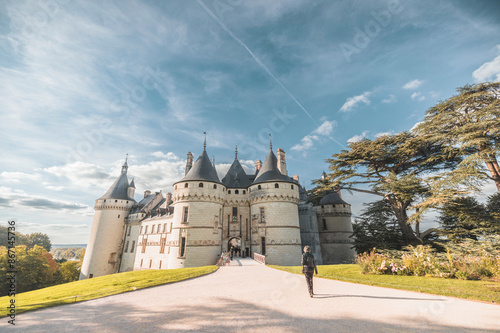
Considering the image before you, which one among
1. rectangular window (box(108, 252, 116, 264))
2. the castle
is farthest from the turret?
rectangular window (box(108, 252, 116, 264))

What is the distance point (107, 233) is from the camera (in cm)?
3388

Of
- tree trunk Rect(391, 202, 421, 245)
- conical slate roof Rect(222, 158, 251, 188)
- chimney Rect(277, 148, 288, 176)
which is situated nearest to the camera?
tree trunk Rect(391, 202, 421, 245)

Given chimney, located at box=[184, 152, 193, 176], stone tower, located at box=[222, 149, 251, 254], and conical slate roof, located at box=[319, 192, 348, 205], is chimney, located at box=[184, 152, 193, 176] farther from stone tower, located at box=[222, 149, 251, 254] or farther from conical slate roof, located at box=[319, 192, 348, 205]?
conical slate roof, located at box=[319, 192, 348, 205]

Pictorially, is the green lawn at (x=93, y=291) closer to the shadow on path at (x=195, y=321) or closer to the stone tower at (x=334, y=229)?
the shadow on path at (x=195, y=321)

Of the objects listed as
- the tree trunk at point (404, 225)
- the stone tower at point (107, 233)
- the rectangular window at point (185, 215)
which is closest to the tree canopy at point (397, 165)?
the tree trunk at point (404, 225)

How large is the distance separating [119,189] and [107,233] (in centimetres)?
766

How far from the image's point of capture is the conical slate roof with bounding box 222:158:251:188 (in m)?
28.4

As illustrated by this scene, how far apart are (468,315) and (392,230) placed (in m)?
15.8

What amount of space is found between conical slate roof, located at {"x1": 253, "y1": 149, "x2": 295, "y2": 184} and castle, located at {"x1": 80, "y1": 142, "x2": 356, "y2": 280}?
0.13 meters

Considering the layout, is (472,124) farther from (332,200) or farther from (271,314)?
(332,200)

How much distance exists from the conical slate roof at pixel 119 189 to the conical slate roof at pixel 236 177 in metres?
20.5

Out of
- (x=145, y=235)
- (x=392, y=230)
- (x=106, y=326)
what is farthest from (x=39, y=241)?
(x=392, y=230)

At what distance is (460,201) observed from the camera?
13.5 meters

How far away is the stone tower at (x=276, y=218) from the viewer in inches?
880
